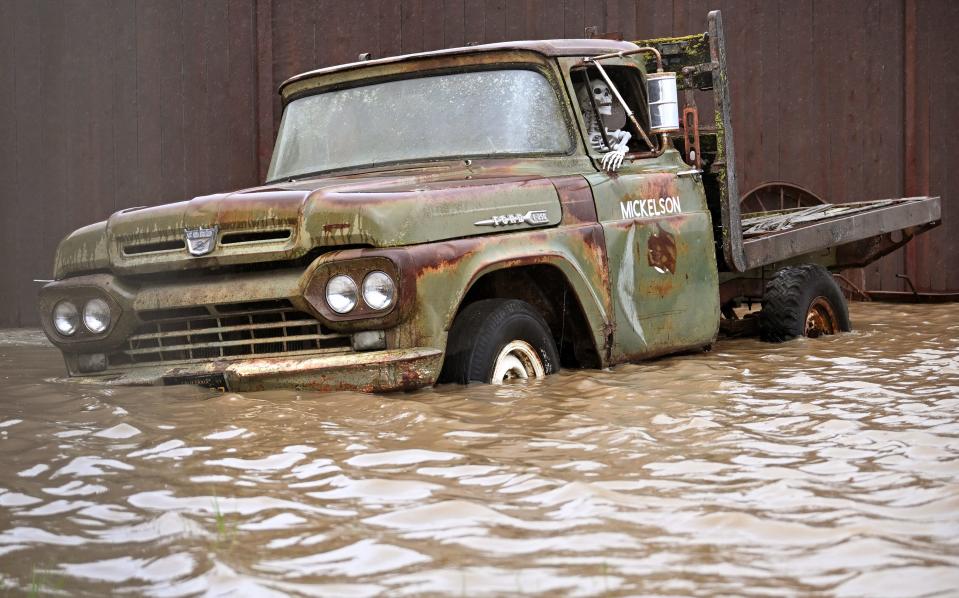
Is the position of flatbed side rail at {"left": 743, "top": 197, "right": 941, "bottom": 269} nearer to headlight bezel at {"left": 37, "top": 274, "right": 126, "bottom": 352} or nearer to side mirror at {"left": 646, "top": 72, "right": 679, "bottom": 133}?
Answer: side mirror at {"left": 646, "top": 72, "right": 679, "bottom": 133}

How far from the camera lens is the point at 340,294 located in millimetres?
5363

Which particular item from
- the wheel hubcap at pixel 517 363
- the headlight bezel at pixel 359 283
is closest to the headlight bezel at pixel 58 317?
the headlight bezel at pixel 359 283

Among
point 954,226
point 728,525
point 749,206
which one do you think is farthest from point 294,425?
point 954,226

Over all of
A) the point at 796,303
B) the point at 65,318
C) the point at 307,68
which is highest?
the point at 307,68

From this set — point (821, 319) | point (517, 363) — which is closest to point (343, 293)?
point (517, 363)

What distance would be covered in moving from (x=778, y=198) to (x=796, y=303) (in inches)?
136

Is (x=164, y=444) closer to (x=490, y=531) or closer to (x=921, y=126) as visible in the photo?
(x=490, y=531)

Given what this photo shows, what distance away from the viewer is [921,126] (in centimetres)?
1159

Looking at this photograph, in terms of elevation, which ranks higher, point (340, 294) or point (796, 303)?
point (340, 294)

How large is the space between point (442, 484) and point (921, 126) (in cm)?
875

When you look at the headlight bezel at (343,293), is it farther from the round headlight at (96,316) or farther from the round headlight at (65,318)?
the round headlight at (65,318)

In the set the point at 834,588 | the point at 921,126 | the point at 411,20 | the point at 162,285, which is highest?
the point at 411,20

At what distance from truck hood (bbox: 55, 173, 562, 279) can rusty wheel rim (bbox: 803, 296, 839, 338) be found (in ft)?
9.22

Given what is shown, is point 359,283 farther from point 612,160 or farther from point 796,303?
point 796,303
